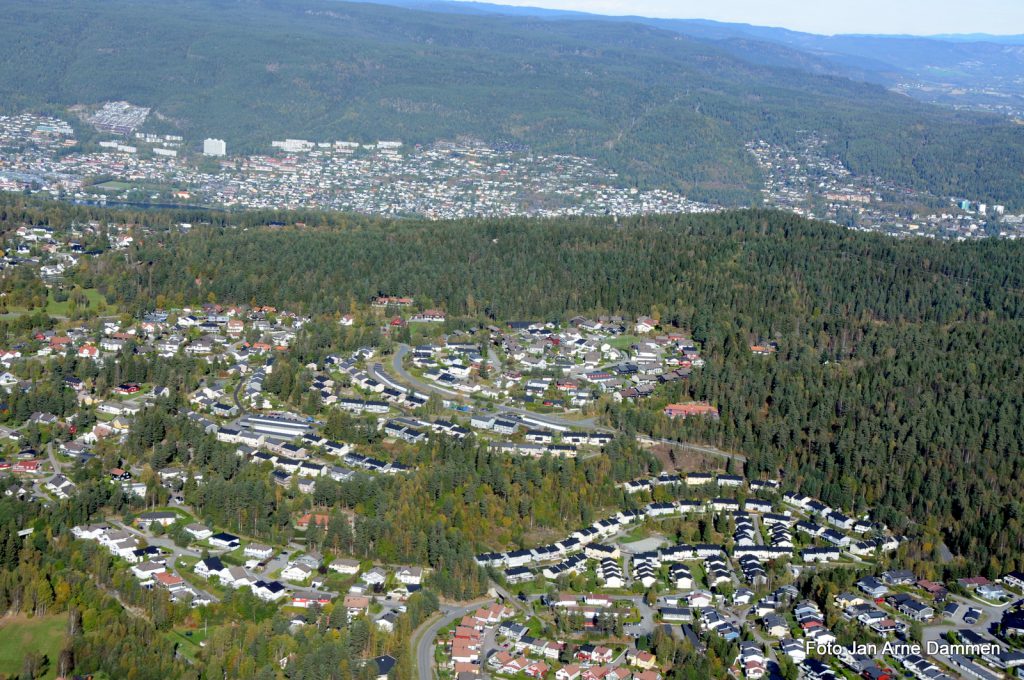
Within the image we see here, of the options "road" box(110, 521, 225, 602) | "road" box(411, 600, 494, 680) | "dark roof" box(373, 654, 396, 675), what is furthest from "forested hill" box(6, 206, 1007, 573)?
"dark roof" box(373, 654, 396, 675)

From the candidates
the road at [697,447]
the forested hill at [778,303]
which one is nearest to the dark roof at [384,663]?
the road at [697,447]

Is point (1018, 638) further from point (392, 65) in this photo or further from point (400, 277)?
point (392, 65)

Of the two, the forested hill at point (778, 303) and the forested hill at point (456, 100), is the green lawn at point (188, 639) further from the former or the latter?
the forested hill at point (456, 100)

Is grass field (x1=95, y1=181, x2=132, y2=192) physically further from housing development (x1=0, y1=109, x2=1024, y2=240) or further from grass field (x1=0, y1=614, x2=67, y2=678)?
grass field (x1=0, y1=614, x2=67, y2=678)

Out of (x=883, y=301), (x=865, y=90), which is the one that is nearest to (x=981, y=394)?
(x=883, y=301)

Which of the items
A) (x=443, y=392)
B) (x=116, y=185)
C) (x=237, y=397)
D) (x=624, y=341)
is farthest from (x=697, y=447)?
(x=116, y=185)
